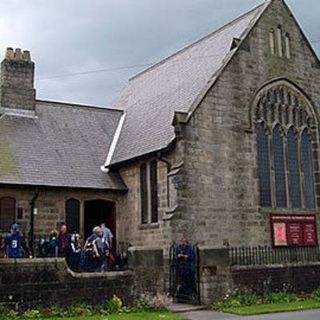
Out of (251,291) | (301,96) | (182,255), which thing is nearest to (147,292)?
(182,255)

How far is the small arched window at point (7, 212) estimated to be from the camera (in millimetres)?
22453

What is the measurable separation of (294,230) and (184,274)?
742cm

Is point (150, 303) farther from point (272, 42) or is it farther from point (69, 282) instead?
point (272, 42)

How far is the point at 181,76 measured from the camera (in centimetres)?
2786

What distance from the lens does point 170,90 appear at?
27438mm

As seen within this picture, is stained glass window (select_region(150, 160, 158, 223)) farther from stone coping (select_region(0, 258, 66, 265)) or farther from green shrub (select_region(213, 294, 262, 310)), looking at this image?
stone coping (select_region(0, 258, 66, 265))

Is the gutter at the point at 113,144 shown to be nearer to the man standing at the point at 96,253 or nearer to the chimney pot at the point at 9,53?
the chimney pot at the point at 9,53

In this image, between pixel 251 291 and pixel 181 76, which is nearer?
pixel 251 291

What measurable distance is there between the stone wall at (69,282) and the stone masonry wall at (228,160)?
432cm

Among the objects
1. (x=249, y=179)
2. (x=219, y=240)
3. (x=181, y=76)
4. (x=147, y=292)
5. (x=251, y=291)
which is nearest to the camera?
(x=147, y=292)

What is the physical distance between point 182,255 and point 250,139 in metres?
7.28

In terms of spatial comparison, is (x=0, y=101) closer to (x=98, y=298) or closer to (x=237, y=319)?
(x=98, y=298)

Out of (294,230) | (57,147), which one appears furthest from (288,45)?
(57,147)

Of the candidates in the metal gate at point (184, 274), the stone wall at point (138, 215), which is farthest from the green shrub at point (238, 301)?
the stone wall at point (138, 215)
